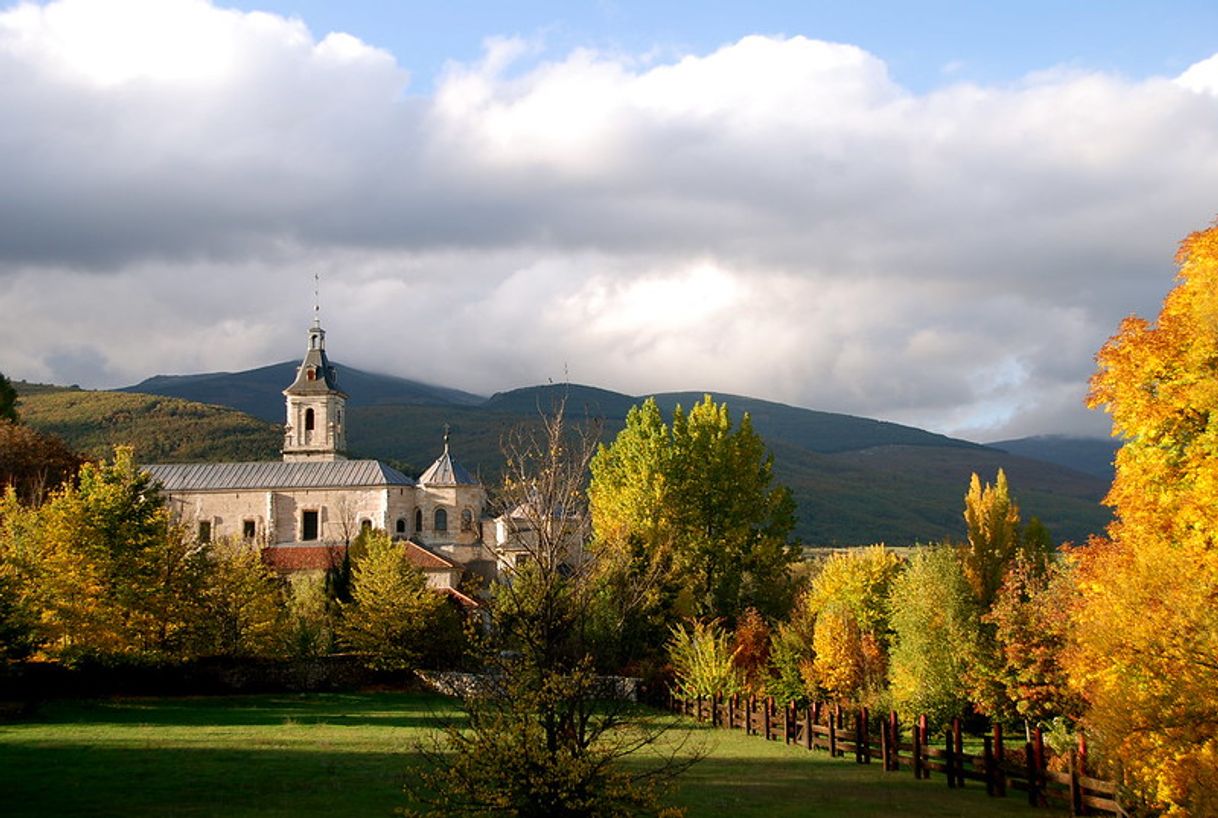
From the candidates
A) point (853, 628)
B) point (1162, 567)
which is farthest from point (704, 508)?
point (1162, 567)

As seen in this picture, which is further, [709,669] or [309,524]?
[309,524]

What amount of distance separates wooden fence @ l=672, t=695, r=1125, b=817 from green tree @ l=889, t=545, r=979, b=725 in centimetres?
173

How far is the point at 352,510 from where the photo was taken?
7825 cm

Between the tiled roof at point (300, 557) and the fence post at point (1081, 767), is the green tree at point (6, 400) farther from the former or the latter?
the fence post at point (1081, 767)

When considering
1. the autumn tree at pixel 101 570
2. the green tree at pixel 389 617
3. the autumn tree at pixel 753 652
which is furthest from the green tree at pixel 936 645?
the autumn tree at pixel 101 570

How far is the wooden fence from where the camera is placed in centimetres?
1917

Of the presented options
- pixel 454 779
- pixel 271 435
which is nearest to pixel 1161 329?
pixel 454 779

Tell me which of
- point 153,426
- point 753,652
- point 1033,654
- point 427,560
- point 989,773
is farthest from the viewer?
point 153,426

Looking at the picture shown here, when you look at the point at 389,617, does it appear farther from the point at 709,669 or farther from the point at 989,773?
the point at 989,773

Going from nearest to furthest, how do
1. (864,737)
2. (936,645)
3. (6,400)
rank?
(864,737), (936,645), (6,400)

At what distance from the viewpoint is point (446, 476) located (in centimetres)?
7838

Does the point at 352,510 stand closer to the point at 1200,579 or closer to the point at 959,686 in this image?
the point at 959,686

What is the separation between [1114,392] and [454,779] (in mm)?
16430

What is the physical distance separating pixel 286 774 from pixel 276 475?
62.7m
